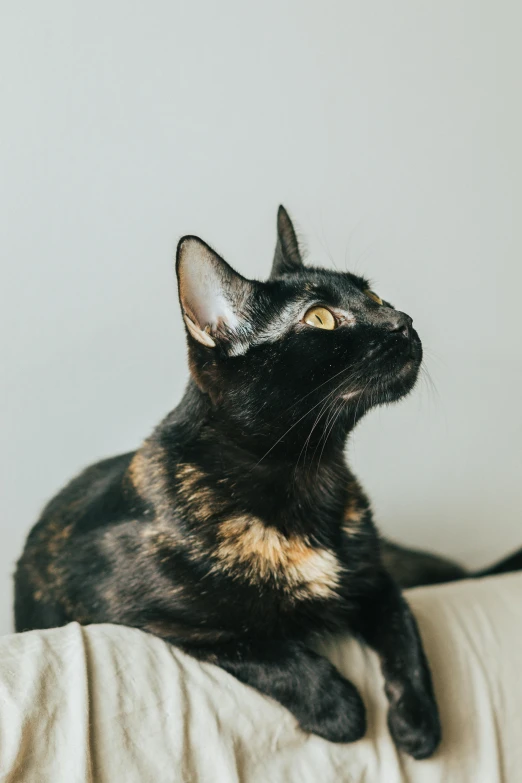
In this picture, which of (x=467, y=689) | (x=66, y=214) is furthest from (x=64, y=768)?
(x=66, y=214)

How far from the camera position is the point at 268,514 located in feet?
3.36

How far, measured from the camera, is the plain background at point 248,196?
52.3 inches

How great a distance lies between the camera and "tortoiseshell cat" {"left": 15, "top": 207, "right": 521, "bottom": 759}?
3.11 feet

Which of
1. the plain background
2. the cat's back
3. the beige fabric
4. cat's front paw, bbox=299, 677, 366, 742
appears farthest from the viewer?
the plain background

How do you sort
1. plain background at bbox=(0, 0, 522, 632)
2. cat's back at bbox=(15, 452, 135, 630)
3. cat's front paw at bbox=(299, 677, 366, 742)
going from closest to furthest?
cat's front paw at bbox=(299, 677, 366, 742), cat's back at bbox=(15, 452, 135, 630), plain background at bbox=(0, 0, 522, 632)

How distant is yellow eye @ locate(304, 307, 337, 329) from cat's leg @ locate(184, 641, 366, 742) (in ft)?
1.38

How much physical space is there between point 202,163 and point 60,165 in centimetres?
27

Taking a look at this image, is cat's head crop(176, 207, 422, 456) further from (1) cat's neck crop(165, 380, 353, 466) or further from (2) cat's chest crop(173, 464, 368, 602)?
(2) cat's chest crop(173, 464, 368, 602)

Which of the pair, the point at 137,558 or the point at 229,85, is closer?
the point at 137,558

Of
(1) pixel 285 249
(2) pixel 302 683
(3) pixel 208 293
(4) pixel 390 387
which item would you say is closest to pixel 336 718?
(2) pixel 302 683

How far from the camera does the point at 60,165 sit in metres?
1.33

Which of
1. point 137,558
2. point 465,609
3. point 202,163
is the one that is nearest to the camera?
point 137,558

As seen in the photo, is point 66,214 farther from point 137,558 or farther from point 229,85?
point 137,558

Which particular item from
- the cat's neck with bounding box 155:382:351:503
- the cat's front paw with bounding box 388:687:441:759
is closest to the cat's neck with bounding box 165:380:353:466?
the cat's neck with bounding box 155:382:351:503
